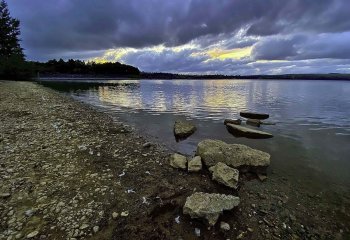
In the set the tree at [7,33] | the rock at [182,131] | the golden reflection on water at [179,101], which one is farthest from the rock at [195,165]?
the tree at [7,33]

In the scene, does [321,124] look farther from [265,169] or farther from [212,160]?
[212,160]

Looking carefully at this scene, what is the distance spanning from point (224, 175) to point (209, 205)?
101 inches

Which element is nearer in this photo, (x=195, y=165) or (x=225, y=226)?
(x=225, y=226)

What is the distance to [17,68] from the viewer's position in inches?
3445

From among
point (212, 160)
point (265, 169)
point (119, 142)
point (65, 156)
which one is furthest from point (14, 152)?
point (265, 169)

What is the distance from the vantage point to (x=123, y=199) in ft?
26.2

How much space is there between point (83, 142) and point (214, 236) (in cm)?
944

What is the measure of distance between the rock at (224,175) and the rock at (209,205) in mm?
1431

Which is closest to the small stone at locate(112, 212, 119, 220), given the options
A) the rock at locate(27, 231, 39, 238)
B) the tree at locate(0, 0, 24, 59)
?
the rock at locate(27, 231, 39, 238)

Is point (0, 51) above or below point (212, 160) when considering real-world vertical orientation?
above

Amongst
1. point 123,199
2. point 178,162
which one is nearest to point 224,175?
point 178,162

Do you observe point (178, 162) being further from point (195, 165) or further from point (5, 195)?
point (5, 195)

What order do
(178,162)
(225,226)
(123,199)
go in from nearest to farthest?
1. (225,226)
2. (123,199)
3. (178,162)

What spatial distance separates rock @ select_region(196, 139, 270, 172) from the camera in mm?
10836
